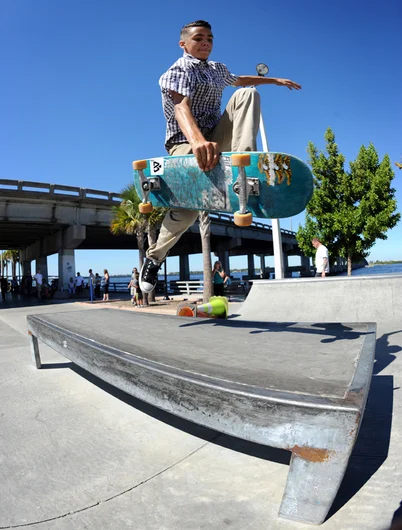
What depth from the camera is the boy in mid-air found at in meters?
2.56

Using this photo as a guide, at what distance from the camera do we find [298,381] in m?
1.38

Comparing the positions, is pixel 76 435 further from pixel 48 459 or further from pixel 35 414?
A: pixel 35 414

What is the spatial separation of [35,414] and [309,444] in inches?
78.8

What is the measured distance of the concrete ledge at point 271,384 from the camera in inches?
43.6

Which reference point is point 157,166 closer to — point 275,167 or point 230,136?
point 230,136

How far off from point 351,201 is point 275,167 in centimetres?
1424

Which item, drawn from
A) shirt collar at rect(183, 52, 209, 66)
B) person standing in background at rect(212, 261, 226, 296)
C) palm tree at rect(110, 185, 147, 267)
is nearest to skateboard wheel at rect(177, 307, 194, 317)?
shirt collar at rect(183, 52, 209, 66)

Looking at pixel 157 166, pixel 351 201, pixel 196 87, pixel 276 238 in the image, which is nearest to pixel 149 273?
pixel 157 166

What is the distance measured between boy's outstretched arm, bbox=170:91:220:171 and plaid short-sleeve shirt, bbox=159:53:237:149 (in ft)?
0.58

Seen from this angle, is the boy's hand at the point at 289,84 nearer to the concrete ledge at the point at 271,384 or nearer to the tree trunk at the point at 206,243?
the concrete ledge at the point at 271,384

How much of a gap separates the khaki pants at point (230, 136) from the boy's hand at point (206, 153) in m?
0.41

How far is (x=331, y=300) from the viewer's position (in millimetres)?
5938

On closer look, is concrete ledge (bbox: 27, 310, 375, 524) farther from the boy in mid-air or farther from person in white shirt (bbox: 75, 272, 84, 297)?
person in white shirt (bbox: 75, 272, 84, 297)

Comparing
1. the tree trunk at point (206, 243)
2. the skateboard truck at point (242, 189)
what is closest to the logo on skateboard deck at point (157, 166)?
the skateboard truck at point (242, 189)
